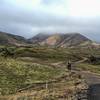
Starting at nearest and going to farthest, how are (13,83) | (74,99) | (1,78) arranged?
(74,99) < (13,83) < (1,78)

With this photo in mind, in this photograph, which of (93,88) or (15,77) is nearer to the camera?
(93,88)

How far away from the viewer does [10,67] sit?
307ft

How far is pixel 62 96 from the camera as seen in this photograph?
159ft

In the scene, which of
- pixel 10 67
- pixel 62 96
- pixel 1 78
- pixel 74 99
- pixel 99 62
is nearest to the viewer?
pixel 74 99

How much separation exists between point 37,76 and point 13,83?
1429 centimetres

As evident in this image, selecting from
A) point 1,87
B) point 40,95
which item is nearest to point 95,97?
point 40,95

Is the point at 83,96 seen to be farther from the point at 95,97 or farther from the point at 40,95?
the point at 40,95

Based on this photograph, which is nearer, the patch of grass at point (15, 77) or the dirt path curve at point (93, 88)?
the dirt path curve at point (93, 88)

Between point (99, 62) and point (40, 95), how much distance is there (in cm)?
13722

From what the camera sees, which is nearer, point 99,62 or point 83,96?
point 83,96

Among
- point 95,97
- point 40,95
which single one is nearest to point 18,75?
point 40,95

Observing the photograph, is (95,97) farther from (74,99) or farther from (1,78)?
(1,78)

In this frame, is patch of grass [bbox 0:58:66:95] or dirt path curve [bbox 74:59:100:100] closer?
dirt path curve [bbox 74:59:100:100]

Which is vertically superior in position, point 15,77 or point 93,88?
point 15,77
